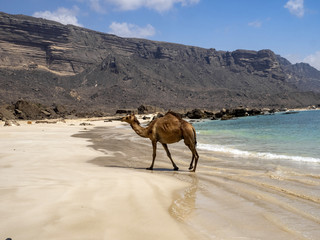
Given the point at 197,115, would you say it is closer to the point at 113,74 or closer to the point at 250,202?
the point at 250,202

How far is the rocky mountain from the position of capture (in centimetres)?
10219

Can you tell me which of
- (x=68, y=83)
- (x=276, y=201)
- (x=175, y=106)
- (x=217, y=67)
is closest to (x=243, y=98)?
(x=175, y=106)

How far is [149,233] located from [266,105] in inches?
5135

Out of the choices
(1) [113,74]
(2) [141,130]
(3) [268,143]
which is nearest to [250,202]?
(2) [141,130]

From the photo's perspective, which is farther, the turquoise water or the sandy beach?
the turquoise water

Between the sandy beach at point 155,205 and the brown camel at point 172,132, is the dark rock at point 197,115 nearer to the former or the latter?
the brown camel at point 172,132

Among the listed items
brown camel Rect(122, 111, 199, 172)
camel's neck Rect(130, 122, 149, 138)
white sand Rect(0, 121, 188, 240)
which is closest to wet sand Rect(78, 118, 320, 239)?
white sand Rect(0, 121, 188, 240)

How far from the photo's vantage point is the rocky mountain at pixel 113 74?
102m

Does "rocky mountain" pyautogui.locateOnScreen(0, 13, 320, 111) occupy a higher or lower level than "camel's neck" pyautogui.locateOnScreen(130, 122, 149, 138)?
higher

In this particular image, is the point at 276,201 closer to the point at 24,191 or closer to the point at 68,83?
the point at 24,191

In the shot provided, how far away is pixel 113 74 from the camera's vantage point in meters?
127

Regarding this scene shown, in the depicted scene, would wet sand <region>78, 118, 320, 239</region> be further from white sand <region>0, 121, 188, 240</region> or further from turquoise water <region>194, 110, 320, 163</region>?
turquoise water <region>194, 110, 320, 163</region>

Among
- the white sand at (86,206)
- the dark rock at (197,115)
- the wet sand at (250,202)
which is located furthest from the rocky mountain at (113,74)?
the wet sand at (250,202)

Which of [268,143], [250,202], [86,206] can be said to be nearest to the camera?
[86,206]
